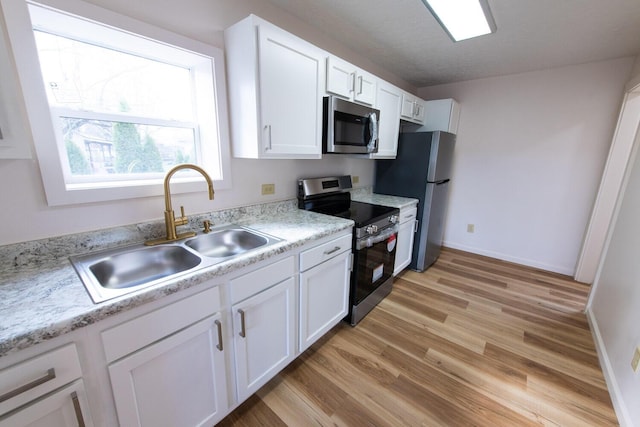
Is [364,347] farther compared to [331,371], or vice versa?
[364,347]

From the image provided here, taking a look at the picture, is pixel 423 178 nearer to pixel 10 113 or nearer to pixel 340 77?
pixel 340 77

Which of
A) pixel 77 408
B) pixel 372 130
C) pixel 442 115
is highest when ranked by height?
pixel 442 115

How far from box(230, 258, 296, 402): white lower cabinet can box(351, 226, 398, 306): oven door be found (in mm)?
630

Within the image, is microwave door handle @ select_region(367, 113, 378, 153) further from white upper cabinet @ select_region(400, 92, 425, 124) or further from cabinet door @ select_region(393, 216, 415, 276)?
cabinet door @ select_region(393, 216, 415, 276)

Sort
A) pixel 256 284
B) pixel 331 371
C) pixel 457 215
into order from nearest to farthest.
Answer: pixel 256 284
pixel 331 371
pixel 457 215

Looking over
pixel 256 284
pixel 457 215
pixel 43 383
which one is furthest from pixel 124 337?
pixel 457 215

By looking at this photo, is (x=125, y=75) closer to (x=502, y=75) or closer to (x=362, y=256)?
(x=362, y=256)

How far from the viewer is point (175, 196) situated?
148cm

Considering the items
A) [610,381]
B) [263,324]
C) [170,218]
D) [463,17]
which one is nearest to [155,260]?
[170,218]

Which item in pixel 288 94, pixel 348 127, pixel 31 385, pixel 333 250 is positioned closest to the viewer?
pixel 31 385

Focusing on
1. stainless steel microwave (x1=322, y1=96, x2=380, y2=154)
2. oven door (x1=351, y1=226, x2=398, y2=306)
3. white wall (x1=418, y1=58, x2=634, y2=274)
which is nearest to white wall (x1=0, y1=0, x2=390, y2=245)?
Result: stainless steel microwave (x1=322, y1=96, x2=380, y2=154)

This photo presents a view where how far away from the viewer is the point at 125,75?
4.55 feet

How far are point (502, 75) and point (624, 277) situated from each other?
2.52 metres

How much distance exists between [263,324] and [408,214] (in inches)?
75.8
